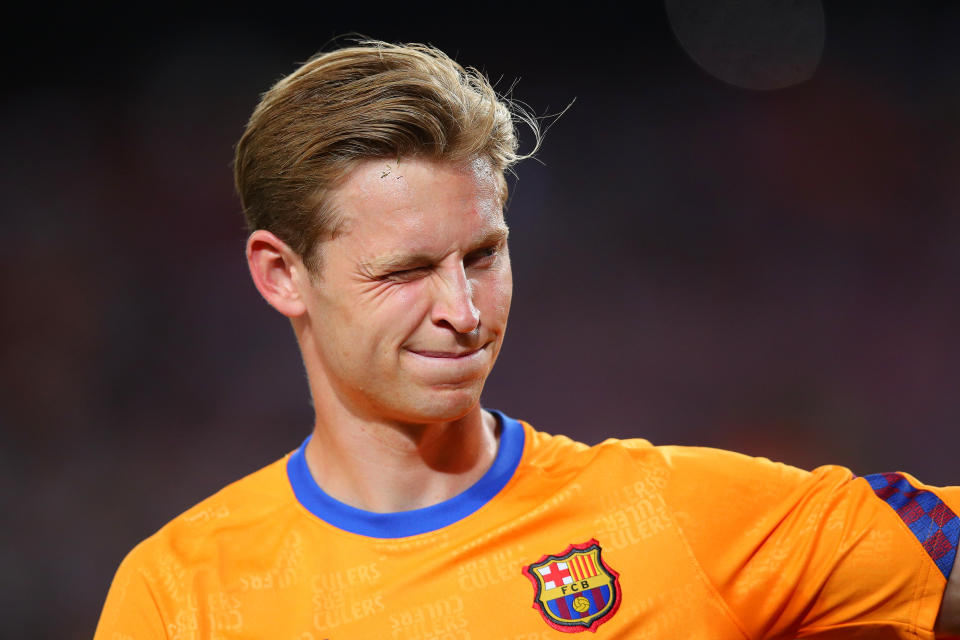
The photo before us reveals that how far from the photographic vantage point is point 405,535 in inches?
75.0

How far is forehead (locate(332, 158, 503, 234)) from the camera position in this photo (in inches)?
68.8

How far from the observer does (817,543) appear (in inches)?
68.9

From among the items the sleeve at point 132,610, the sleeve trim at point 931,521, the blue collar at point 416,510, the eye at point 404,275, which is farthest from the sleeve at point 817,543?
the sleeve at point 132,610

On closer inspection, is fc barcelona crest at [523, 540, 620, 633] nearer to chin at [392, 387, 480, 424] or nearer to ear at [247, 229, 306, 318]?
chin at [392, 387, 480, 424]

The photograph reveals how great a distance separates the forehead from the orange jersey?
54cm

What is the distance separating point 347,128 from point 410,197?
0.59 feet

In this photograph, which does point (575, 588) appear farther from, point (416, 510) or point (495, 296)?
point (495, 296)

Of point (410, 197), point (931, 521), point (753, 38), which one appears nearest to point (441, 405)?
point (410, 197)

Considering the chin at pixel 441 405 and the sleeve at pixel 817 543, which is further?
the chin at pixel 441 405

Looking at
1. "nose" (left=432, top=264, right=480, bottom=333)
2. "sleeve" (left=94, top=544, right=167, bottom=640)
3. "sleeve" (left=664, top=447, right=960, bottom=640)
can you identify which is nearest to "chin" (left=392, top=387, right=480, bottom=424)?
"nose" (left=432, top=264, right=480, bottom=333)

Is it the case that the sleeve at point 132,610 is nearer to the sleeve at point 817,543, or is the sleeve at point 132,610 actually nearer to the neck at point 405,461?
the neck at point 405,461

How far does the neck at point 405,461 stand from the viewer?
1955 millimetres

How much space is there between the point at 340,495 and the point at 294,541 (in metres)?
0.13

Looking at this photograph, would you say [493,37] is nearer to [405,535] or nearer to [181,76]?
[181,76]
